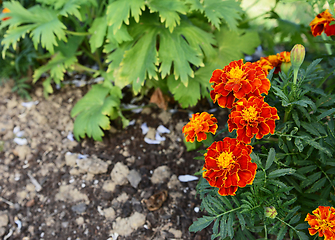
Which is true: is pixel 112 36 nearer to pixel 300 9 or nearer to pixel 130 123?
pixel 130 123

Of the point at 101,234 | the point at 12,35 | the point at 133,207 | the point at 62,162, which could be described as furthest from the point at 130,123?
the point at 12,35

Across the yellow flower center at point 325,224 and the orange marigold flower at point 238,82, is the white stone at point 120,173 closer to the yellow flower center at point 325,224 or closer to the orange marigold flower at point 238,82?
the orange marigold flower at point 238,82

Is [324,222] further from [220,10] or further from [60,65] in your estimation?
[60,65]

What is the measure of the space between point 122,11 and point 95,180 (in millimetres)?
1003

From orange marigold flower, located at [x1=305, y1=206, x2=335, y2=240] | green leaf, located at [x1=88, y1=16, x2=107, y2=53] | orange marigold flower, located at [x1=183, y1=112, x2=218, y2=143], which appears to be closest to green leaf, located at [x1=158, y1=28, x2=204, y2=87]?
green leaf, located at [x1=88, y1=16, x2=107, y2=53]

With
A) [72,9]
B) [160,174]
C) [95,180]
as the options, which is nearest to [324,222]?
[160,174]

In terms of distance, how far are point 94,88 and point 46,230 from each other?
95 centimetres

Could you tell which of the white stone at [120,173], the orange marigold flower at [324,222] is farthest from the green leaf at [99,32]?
the orange marigold flower at [324,222]

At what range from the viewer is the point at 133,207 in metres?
1.51

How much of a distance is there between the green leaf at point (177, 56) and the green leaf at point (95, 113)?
0.43 m

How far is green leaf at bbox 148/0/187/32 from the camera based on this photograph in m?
1.53

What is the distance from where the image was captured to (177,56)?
163cm

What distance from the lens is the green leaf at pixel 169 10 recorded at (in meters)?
1.53

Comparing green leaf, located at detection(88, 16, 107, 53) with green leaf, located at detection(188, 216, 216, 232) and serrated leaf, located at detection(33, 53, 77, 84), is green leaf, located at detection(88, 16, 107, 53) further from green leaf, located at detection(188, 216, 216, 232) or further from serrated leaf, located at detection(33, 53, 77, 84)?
green leaf, located at detection(188, 216, 216, 232)
